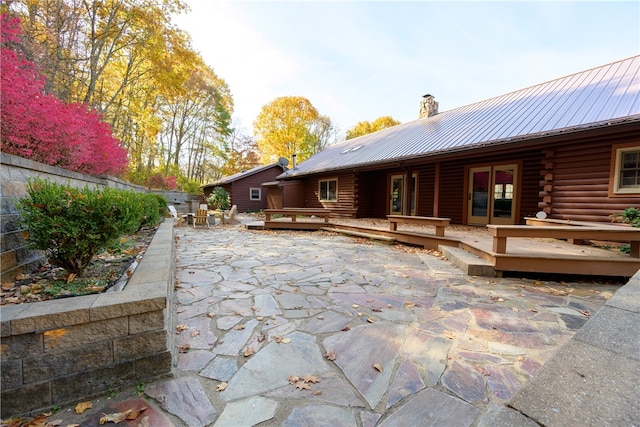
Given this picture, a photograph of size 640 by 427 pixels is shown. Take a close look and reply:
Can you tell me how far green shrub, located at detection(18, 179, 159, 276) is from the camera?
210cm

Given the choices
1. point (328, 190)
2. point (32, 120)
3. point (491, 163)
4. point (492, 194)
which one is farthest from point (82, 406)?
point (328, 190)

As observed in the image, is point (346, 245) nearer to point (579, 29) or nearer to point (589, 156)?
point (589, 156)

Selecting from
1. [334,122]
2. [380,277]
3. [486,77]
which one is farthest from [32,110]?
[334,122]

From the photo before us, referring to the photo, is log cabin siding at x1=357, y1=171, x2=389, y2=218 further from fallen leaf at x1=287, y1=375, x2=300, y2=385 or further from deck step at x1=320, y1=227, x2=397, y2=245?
fallen leaf at x1=287, y1=375, x2=300, y2=385

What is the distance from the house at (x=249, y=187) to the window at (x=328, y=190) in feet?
24.6

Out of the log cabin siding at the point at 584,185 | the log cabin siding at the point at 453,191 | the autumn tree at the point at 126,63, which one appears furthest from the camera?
the log cabin siding at the point at 453,191

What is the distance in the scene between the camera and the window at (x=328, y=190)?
44.2 feet

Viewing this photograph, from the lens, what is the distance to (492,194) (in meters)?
8.59

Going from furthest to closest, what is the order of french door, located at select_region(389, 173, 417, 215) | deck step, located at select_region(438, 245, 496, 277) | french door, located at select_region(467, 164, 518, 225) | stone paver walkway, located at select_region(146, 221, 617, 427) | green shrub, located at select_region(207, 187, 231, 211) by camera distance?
green shrub, located at select_region(207, 187, 231, 211)
french door, located at select_region(389, 173, 417, 215)
french door, located at select_region(467, 164, 518, 225)
deck step, located at select_region(438, 245, 496, 277)
stone paver walkway, located at select_region(146, 221, 617, 427)

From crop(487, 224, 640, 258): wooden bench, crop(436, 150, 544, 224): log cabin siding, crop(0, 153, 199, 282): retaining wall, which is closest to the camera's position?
crop(0, 153, 199, 282): retaining wall

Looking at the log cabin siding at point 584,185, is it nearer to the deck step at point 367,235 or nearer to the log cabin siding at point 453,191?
the log cabin siding at point 453,191

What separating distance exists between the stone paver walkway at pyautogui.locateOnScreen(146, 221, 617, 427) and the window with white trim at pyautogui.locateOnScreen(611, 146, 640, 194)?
342 centimetres

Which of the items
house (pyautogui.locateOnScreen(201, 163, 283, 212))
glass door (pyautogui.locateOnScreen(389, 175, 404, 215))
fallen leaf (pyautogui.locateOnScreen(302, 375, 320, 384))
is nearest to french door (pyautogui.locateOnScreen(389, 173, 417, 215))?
glass door (pyautogui.locateOnScreen(389, 175, 404, 215))

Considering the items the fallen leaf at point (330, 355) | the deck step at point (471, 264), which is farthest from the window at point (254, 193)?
the fallen leaf at point (330, 355)
